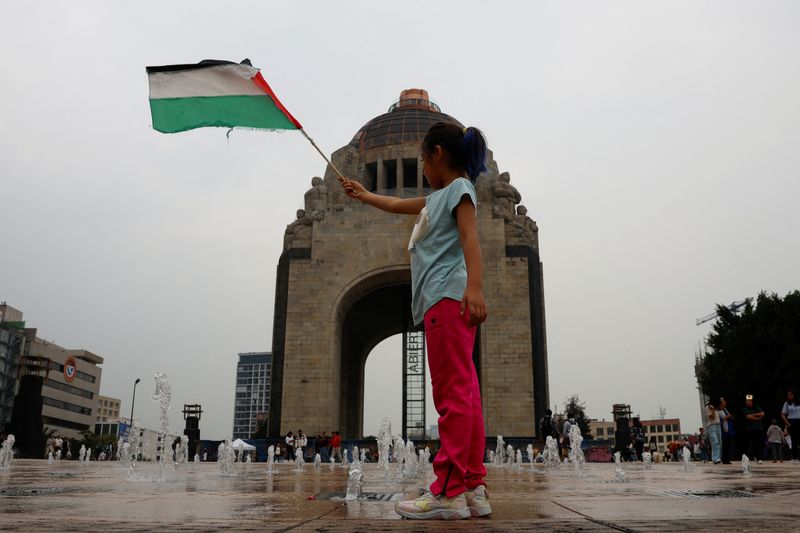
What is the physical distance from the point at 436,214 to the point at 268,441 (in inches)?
849

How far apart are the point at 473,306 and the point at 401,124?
93.3 ft

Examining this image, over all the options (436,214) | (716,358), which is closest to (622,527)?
(436,214)

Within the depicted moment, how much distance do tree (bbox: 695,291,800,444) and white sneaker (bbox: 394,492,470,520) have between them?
26.3 meters

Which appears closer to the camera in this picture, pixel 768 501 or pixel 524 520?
pixel 524 520

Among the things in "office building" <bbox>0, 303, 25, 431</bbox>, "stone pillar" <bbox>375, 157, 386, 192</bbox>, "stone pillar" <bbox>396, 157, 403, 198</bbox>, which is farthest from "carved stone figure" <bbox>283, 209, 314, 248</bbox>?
"office building" <bbox>0, 303, 25, 431</bbox>

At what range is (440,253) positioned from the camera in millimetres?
3420

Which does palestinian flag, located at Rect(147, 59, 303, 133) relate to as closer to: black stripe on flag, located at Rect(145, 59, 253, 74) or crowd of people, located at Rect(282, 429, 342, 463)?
black stripe on flag, located at Rect(145, 59, 253, 74)

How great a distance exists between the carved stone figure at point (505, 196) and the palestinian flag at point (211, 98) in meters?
21.1

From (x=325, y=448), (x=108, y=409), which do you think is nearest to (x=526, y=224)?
(x=325, y=448)

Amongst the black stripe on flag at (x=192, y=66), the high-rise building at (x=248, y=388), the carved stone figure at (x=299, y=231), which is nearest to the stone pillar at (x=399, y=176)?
the carved stone figure at (x=299, y=231)

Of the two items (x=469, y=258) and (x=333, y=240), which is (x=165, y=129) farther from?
(x=333, y=240)

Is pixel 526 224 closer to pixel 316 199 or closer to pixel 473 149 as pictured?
pixel 316 199

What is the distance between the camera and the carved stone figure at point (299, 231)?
2644cm

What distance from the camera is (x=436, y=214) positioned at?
346cm
